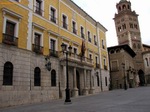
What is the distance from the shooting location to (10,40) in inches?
566

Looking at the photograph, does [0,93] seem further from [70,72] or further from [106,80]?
[106,80]

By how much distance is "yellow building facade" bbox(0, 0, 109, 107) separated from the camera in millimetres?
14023

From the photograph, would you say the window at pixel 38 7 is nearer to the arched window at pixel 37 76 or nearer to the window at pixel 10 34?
the window at pixel 10 34

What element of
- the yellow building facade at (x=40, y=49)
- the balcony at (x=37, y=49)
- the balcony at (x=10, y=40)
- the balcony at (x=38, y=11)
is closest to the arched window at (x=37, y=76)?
the yellow building facade at (x=40, y=49)

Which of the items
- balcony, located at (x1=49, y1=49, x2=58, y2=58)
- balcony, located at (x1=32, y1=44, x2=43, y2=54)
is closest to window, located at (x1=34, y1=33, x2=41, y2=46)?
balcony, located at (x1=32, y1=44, x2=43, y2=54)

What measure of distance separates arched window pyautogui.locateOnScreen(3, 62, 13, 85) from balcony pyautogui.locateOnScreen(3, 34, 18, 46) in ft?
5.58

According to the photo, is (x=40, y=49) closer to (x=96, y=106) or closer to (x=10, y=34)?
(x=10, y=34)

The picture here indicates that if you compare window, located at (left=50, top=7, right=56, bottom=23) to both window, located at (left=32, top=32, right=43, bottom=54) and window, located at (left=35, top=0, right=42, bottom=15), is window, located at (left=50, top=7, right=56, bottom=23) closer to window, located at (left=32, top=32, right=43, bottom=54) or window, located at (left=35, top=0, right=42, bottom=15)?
window, located at (left=35, top=0, right=42, bottom=15)

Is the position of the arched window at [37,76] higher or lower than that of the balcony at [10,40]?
lower

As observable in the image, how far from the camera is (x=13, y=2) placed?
15297mm

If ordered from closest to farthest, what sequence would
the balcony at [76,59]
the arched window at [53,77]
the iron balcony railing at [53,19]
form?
the arched window at [53,77]
the iron balcony railing at [53,19]
the balcony at [76,59]

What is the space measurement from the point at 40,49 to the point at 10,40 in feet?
A: 12.4

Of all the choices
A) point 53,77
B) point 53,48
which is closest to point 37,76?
point 53,77

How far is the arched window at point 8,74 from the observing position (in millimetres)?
13448
